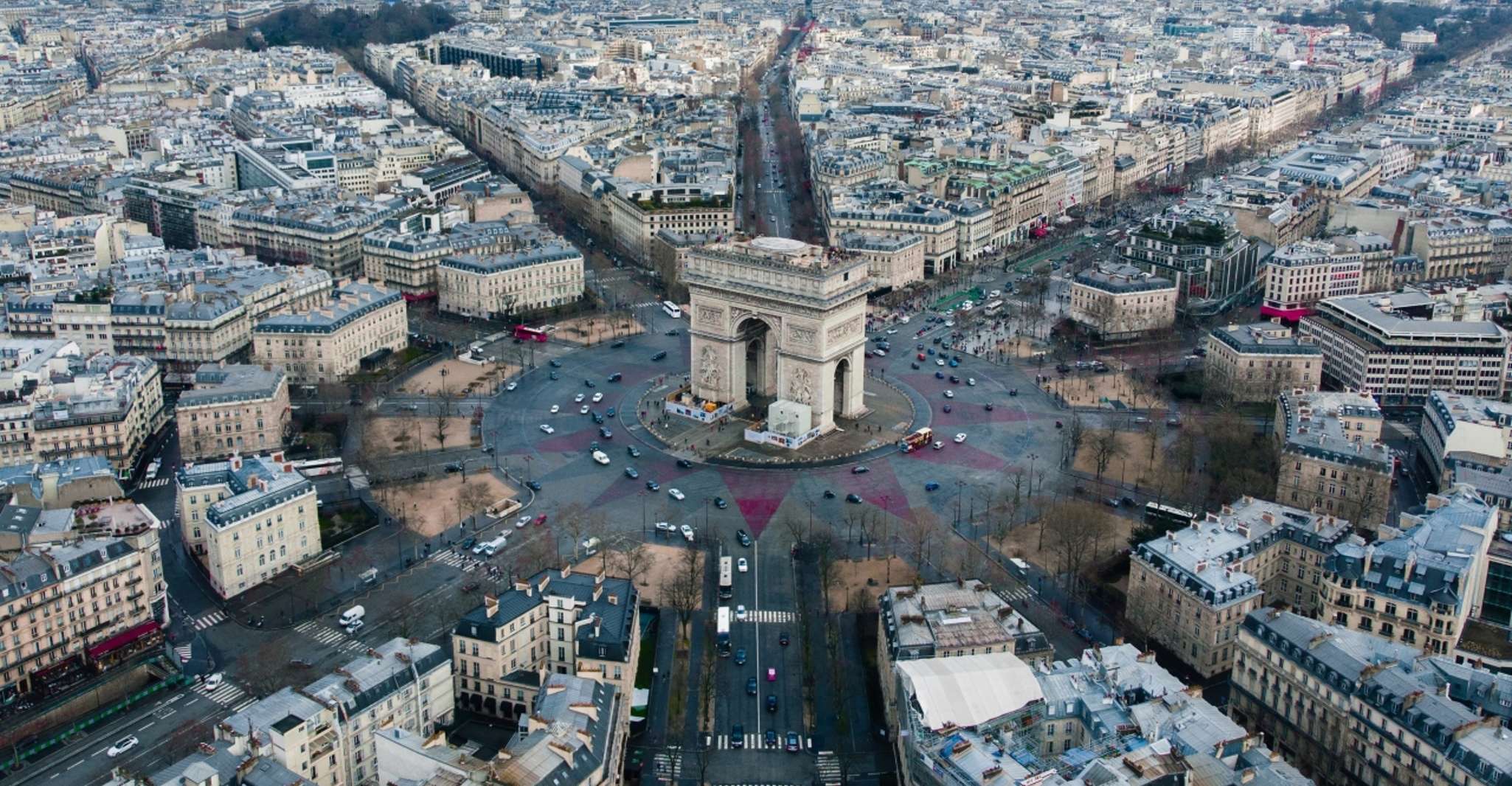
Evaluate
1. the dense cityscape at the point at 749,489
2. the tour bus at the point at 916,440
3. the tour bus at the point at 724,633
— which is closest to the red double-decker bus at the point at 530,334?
the dense cityscape at the point at 749,489

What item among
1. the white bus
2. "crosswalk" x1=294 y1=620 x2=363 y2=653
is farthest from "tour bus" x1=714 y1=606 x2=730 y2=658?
the white bus

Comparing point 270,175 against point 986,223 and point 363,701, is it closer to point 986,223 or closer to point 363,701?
point 986,223

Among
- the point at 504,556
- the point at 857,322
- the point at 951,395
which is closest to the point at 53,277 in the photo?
the point at 504,556

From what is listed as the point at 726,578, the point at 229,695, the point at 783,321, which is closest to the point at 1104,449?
the point at 783,321

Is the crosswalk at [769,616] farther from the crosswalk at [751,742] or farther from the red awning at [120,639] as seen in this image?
the red awning at [120,639]

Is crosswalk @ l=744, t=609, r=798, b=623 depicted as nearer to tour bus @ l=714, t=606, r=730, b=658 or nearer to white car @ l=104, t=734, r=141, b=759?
tour bus @ l=714, t=606, r=730, b=658

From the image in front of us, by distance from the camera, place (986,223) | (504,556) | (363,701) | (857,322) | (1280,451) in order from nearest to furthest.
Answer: (363,701) < (504,556) < (1280,451) < (857,322) < (986,223)
